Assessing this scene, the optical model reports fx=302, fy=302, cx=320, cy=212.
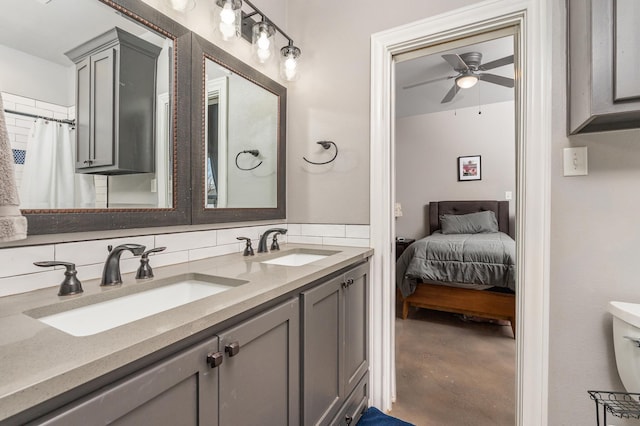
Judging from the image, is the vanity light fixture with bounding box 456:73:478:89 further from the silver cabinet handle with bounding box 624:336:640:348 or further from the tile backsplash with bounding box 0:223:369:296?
the silver cabinet handle with bounding box 624:336:640:348

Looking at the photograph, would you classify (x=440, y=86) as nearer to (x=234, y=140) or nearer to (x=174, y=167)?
(x=234, y=140)

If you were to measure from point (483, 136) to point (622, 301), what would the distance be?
4.06m

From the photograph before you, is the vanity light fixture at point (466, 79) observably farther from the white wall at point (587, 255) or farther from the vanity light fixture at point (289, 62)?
the vanity light fixture at point (289, 62)

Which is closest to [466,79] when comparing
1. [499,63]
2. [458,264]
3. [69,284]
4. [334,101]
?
[499,63]

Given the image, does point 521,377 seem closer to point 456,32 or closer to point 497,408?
point 497,408

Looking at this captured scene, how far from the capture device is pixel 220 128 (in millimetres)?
1531

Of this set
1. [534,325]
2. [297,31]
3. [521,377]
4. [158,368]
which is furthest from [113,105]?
[521,377]

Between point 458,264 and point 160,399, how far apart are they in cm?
294

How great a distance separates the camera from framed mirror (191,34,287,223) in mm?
1406

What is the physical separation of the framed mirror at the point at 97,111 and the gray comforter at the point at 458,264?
8.15ft

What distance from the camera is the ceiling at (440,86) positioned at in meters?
3.01

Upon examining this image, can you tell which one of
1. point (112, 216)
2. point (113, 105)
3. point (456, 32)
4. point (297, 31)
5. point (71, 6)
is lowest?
point (112, 216)

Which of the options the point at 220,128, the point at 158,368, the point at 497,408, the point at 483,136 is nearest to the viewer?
the point at 158,368

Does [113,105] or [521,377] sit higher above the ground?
[113,105]
